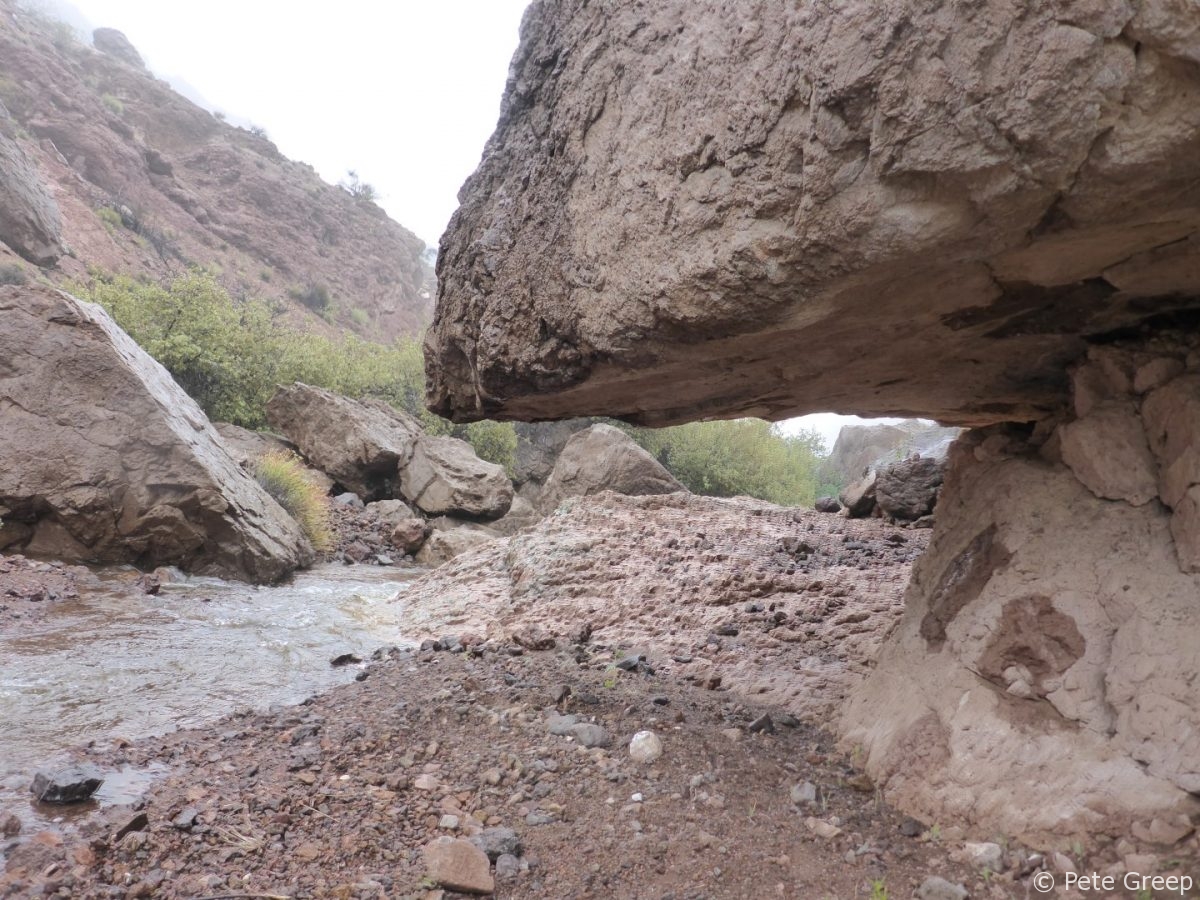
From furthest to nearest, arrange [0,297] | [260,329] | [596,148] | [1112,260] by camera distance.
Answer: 1. [260,329]
2. [0,297]
3. [596,148]
4. [1112,260]

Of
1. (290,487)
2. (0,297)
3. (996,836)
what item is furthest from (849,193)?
(290,487)

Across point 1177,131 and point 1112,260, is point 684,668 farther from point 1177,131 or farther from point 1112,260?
point 1177,131

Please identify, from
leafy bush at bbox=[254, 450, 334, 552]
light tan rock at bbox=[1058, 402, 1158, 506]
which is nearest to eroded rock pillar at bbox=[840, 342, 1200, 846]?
light tan rock at bbox=[1058, 402, 1158, 506]

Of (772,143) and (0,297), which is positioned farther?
(0,297)

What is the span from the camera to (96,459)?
270 inches

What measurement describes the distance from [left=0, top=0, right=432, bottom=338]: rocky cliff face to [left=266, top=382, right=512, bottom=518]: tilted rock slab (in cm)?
1024

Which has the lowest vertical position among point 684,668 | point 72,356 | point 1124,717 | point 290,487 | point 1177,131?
point 290,487

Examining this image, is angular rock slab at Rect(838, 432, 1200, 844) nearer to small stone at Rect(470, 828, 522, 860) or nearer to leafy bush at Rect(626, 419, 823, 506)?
small stone at Rect(470, 828, 522, 860)

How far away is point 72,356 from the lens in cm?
697

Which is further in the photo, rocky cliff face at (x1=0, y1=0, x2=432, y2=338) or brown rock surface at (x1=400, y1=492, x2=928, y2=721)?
rocky cliff face at (x1=0, y1=0, x2=432, y2=338)

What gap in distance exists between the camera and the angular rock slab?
1.78 m

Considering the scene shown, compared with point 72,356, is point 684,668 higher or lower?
higher

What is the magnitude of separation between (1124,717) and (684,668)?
2.16 metres
